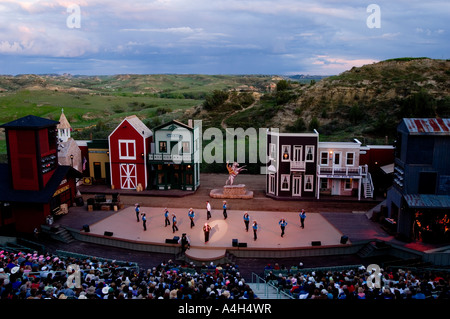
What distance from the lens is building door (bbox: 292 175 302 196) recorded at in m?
33.0

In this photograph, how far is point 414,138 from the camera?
22797mm

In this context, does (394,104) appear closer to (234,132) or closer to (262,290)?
(234,132)

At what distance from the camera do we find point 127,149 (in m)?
35.2

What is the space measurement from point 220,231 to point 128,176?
13486 mm

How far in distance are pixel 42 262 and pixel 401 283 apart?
46.0 feet

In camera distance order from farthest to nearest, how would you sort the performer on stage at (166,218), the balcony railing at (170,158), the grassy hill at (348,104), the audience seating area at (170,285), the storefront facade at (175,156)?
1. the grassy hill at (348,104)
2. the storefront facade at (175,156)
3. the balcony railing at (170,158)
4. the performer on stage at (166,218)
5. the audience seating area at (170,285)

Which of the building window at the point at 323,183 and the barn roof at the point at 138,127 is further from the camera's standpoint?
the barn roof at the point at 138,127

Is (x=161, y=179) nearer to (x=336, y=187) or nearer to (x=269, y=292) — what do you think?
(x=336, y=187)

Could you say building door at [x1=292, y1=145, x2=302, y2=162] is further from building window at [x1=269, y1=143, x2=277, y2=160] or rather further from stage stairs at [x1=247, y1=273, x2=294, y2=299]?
stage stairs at [x1=247, y1=273, x2=294, y2=299]

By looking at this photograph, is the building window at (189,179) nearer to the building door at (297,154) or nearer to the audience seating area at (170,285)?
the building door at (297,154)

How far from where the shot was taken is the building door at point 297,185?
3300 centimetres

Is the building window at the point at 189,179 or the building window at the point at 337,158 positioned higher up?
the building window at the point at 337,158

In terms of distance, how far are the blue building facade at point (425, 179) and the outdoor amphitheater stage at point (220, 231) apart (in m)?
4.09

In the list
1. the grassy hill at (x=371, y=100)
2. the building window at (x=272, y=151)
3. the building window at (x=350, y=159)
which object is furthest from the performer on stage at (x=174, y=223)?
the grassy hill at (x=371, y=100)
